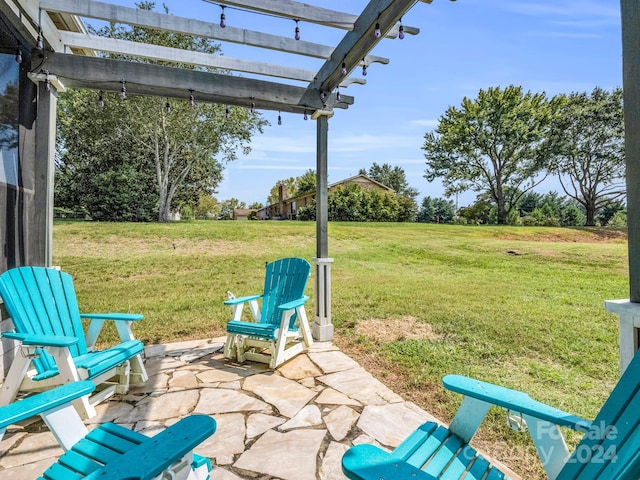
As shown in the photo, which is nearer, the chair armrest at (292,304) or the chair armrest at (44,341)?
the chair armrest at (44,341)

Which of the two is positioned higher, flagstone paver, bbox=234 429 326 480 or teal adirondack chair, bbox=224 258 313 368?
teal adirondack chair, bbox=224 258 313 368

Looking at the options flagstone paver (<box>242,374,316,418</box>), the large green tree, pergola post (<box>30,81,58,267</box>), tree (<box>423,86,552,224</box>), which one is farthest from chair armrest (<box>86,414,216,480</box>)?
tree (<box>423,86,552,224</box>)

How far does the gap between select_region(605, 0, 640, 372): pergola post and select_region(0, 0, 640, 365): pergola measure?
1.37m

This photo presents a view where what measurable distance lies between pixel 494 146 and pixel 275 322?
18.9 m

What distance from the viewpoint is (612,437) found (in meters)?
0.91

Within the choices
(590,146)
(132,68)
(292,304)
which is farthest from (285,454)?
(590,146)

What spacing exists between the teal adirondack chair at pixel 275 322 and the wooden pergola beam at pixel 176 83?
1.66 metres

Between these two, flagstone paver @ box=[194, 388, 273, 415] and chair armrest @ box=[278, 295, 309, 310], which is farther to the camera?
chair armrest @ box=[278, 295, 309, 310]

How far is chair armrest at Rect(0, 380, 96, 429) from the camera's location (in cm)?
108

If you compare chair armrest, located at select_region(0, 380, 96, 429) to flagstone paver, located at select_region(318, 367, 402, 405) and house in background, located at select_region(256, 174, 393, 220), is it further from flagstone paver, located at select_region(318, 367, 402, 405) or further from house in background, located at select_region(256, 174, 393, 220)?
house in background, located at select_region(256, 174, 393, 220)

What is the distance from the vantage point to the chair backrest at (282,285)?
11.4 ft

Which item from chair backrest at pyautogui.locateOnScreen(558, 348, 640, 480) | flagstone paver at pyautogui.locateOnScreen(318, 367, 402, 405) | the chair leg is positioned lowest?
flagstone paver at pyautogui.locateOnScreen(318, 367, 402, 405)

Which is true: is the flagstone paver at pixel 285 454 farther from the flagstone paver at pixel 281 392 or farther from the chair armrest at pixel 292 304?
the chair armrest at pixel 292 304

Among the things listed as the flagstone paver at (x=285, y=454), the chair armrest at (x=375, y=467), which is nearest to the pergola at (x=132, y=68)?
the flagstone paver at (x=285, y=454)
